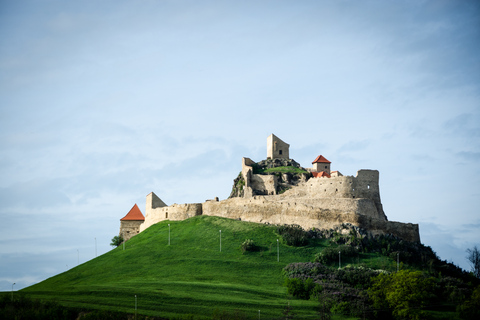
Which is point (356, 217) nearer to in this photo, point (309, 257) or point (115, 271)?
point (309, 257)

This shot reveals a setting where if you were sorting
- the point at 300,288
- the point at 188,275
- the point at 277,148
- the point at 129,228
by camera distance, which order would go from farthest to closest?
1. the point at 277,148
2. the point at 129,228
3. the point at 188,275
4. the point at 300,288

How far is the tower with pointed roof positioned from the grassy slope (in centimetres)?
768

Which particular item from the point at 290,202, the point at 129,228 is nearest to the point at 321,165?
the point at 290,202

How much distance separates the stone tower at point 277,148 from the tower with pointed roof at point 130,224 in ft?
79.5

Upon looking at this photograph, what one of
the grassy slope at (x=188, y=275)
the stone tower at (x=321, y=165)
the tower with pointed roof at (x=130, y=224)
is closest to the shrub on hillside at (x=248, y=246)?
the grassy slope at (x=188, y=275)

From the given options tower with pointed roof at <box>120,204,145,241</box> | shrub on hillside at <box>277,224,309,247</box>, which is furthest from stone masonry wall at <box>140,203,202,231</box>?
shrub on hillside at <box>277,224,309,247</box>

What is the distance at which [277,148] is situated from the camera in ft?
330

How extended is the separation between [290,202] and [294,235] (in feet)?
21.6

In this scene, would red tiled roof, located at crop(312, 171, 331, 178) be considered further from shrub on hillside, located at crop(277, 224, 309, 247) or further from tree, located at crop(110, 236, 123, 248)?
tree, located at crop(110, 236, 123, 248)

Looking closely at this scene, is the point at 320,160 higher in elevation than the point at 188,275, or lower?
higher

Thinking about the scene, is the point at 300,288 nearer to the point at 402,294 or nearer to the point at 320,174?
the point at 402,294

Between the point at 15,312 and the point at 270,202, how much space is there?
39672 mm

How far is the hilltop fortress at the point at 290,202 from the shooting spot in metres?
79.2

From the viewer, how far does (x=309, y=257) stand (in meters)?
73.3
